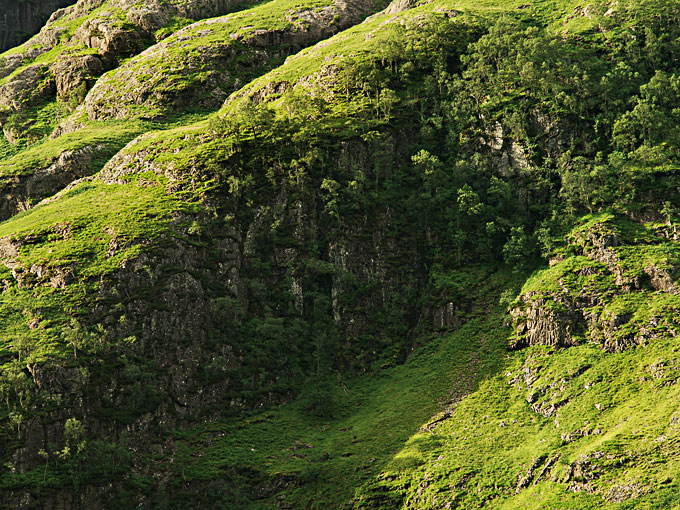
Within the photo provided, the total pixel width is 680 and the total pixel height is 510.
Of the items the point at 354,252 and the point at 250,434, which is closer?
the point at 250,434

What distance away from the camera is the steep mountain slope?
68.3m

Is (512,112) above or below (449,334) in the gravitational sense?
above

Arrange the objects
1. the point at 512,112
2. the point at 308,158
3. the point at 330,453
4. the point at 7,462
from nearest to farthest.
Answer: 1. the point at 7,462
2. the point at 330,453
3. the point at 308,158
4. the point at 512,112

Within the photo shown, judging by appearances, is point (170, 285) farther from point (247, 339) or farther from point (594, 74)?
point (594, 74)

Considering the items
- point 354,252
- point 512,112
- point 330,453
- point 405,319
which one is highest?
point 512,112

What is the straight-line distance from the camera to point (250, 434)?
7981 centimetres

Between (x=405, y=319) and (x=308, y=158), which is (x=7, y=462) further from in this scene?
(x=308, y=158)

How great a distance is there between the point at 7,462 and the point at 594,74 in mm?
123844

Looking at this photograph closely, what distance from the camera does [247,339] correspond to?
3548 inches

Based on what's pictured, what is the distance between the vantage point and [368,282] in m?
99.8

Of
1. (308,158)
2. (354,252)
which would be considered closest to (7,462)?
(354,252)

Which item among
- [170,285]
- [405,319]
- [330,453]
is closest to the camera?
[330,453]

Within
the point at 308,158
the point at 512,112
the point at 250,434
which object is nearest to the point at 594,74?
the point at 512,112

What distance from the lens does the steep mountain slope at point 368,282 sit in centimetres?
6835
